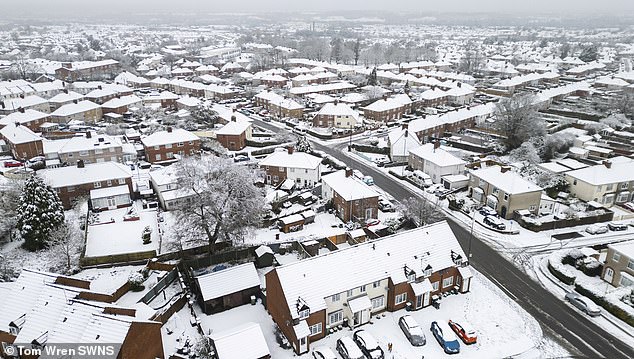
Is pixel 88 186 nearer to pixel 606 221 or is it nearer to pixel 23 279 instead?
pixel 23 279

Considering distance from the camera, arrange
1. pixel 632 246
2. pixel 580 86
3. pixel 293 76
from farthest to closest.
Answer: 1. pixel 293 76
2. pixel 580 86
3. pixel 632 246

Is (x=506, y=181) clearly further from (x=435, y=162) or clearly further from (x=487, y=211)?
(x=435, y=162)

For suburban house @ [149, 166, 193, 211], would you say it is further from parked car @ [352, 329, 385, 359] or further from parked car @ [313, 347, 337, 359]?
parked car @ [352, 329, 385, 359]

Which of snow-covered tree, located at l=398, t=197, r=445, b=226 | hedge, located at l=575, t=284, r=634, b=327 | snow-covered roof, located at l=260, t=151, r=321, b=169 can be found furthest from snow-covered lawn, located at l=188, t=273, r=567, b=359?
snow-covered roof, located at l=260, t=151, r=321, b=169

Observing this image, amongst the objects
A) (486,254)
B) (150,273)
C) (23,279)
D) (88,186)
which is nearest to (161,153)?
(88,186)

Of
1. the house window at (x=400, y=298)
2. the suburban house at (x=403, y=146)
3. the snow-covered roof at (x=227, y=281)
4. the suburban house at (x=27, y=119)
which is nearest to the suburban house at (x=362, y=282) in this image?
the house window at (x=400, y=298)

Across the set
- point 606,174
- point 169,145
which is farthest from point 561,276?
point 169,145
